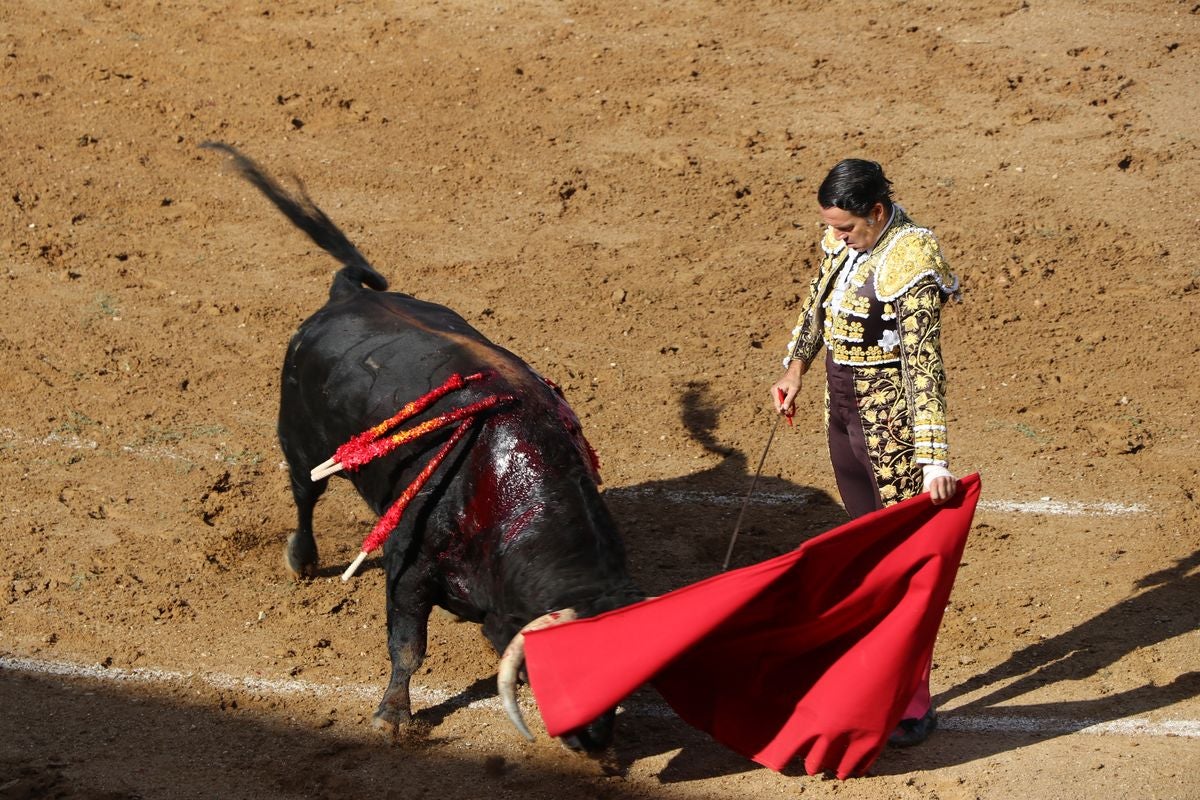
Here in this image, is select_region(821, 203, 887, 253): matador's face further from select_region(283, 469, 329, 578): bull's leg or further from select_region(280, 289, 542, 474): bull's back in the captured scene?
select_region(283, 469, 329, 578): bull's leg

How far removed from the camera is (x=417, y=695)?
5543mm

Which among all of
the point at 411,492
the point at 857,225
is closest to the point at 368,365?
the point at 411,492

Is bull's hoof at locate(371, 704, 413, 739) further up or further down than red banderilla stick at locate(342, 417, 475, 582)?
further down

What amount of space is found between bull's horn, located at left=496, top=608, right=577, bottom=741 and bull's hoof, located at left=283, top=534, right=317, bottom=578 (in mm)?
1882

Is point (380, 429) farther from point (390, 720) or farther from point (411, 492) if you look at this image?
point (390, 720)

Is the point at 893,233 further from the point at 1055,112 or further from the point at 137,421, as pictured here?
the point at 1055,112

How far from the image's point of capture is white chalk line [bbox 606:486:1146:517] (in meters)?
6.87

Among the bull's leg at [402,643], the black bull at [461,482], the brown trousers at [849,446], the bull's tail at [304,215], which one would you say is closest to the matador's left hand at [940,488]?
the brown trousers at [849,446]

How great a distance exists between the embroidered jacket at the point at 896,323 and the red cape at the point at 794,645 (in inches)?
10.9

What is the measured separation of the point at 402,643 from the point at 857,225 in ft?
7.21

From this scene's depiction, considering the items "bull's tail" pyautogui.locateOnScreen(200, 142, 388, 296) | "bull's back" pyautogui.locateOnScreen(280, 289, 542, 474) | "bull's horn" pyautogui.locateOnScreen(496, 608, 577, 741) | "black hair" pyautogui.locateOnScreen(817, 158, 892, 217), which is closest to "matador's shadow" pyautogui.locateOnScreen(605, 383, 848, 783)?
"bull's horn" pyautogui.locateOnScreen(496, 608, 577, 741)

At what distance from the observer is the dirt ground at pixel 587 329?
17.4 feet

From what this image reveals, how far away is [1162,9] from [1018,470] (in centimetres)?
605

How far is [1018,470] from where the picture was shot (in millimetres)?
7234
